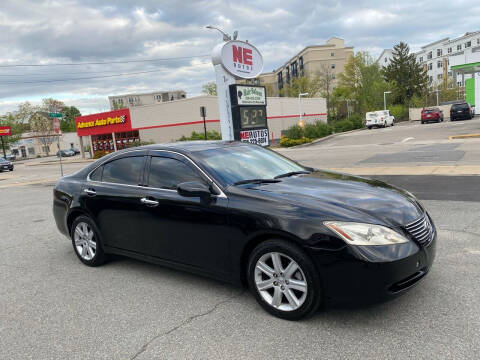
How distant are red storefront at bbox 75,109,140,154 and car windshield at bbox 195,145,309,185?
41031 millimetres

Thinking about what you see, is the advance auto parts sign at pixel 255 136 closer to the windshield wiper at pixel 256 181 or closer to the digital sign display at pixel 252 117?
the digital sign display at pixel 252 117

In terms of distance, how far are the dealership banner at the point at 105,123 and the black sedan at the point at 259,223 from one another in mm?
41284

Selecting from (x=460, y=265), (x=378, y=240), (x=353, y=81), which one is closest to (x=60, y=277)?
(x=378, y=240)

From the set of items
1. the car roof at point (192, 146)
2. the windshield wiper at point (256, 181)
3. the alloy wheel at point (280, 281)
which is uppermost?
the car roof at point (192, 146)

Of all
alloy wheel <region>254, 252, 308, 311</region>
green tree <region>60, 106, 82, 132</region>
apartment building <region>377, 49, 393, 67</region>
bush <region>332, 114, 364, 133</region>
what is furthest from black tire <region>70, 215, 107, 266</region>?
green tree <region>60, 106, 82, 132</region>

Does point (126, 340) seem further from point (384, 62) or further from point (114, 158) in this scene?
point (384, 62)

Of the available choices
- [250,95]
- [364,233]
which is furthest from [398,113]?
[364,233]

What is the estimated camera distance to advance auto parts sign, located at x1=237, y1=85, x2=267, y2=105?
1141cm

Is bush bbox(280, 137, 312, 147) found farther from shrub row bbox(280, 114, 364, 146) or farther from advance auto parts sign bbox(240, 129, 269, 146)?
advance auto parts sign bbox(240, 129, 269, 146)

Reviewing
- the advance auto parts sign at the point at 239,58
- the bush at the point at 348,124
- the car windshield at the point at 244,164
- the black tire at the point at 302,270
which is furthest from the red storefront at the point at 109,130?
the black tire at the point at 302,270

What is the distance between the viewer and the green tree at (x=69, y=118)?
386 ft

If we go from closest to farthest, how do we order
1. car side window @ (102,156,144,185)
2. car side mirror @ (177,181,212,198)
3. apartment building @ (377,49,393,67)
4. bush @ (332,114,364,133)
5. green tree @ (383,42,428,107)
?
car side mirror @ (177,181,212,198) → car side window @ (102,156,144,185) → bush @ (332,114,364,133) → green tree @ (383,42,428,107) → apartment building @ (377,49,393,67)

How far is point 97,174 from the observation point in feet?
16.7

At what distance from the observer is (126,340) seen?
320 centimetres
